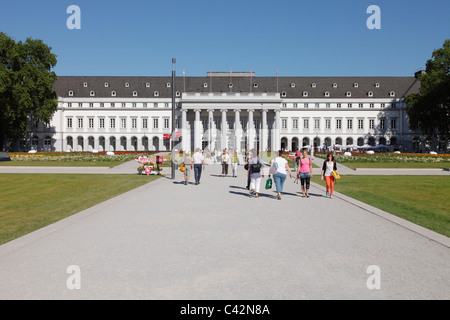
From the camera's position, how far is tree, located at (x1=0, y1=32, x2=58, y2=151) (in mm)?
52562

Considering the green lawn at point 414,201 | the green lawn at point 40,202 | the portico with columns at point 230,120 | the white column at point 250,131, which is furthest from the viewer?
the white column at point 250,131

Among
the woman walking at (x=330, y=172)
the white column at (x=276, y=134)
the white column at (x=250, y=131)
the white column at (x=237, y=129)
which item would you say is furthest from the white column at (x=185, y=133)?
the woman walking at (x=330, y=172)

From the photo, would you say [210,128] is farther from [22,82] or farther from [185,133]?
[22,82]

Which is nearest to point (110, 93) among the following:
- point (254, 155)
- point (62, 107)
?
point (62, 107)

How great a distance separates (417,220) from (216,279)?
6644 mm

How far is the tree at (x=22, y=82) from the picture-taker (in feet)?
172

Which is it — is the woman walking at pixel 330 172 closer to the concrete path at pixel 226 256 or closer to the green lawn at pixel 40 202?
the concrete path at pixel 226 256

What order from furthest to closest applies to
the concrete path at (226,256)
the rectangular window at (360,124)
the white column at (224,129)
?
the rectangular window at (360,124), the white column at (224,129), the concrete path at (226,256)

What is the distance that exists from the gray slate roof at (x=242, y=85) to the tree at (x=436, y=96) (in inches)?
1048

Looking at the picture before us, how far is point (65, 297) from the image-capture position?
14.7ft

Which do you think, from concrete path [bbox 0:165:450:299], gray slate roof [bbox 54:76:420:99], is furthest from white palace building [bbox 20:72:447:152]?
concrete path [bbox 0:165:450:299]

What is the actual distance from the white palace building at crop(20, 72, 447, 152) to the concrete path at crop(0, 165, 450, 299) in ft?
237

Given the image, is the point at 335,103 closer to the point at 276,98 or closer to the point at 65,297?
the point at 276,98

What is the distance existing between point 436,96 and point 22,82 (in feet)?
199
